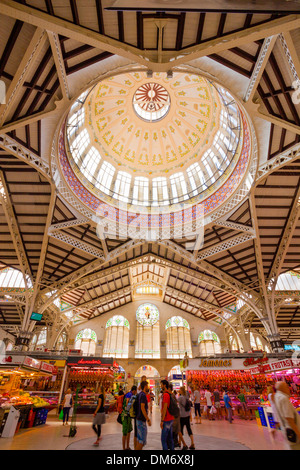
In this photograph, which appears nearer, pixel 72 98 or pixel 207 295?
pixel 72 98

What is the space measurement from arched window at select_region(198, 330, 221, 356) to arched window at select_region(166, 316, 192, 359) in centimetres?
168

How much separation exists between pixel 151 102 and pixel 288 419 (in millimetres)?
26986

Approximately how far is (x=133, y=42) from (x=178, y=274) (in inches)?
929

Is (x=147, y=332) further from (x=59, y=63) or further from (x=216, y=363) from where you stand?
(x=59, y=63)

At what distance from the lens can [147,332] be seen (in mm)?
34688

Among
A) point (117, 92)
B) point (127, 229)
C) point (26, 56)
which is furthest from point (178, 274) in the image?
point (26, 56)

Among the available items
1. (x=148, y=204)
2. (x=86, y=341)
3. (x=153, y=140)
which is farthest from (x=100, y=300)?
(x=153, y=140)

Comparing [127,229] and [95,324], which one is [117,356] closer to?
[95,324]

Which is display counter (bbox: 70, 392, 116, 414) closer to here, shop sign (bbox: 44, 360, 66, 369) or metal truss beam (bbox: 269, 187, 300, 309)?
shop sign (bbox: 44, 360, 66, 369)

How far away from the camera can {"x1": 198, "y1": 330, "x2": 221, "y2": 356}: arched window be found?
33.6 meters

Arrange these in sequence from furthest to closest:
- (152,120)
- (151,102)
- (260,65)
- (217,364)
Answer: (152,120) < (151,102) < (217,364) < (260,65)

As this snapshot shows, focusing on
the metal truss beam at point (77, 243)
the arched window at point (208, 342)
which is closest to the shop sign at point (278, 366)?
the metal truss beam at point (77, 243)

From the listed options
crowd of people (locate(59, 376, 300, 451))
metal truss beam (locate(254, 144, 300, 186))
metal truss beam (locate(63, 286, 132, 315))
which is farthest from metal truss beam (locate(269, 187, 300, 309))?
metal truss beam (locate(63, 286, 132, 315))
